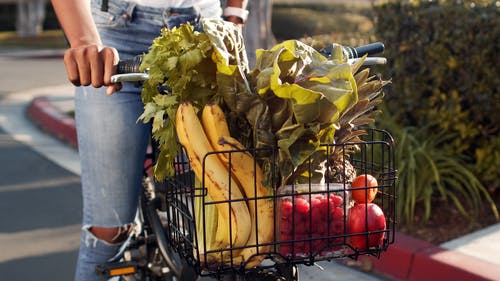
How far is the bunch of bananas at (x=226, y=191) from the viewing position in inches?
79.4

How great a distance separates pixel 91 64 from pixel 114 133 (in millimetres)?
631

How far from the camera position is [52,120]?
9430 mm

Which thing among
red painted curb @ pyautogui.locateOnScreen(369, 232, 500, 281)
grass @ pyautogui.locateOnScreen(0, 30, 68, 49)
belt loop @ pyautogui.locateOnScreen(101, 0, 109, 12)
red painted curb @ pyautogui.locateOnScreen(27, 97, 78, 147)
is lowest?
red painted curb @ pyautogui.locateOnScreen(369, 232, 500, 281)

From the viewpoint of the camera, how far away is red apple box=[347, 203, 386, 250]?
6.76 feet

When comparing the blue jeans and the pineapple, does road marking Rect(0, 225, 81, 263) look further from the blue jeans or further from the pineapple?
the pineapple

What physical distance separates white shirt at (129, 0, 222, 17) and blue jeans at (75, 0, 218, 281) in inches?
1.2

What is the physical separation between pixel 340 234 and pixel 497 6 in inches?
143

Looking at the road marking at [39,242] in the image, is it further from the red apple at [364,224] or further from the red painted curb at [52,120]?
the red apple at [364,224]

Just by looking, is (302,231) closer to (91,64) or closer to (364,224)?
(364,224)

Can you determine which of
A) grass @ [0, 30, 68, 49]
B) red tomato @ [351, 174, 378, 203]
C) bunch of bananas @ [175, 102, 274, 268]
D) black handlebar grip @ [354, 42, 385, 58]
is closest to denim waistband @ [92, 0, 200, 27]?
black handlebar grip @ [354, 42, 385, 58]

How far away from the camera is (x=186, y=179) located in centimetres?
238

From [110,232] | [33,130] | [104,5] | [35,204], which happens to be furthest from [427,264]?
[33,130]

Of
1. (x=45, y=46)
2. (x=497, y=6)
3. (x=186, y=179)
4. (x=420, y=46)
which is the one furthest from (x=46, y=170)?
(x=45, y=46)

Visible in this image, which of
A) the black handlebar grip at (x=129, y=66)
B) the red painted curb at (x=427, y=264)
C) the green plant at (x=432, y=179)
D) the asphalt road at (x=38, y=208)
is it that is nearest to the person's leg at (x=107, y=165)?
the black handlebar grip at (x=129, y=66)
